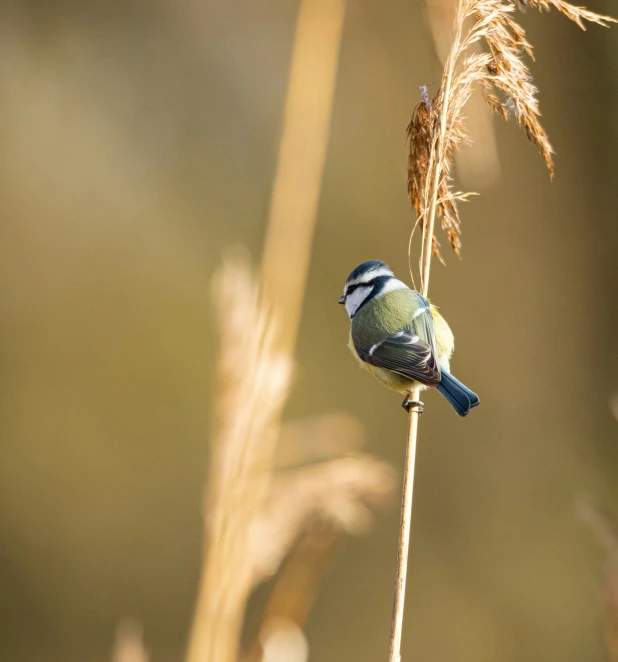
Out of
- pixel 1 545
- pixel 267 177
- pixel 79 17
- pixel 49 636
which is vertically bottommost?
pixel 49 636

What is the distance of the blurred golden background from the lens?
2.68 meters

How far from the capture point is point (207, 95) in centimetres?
286

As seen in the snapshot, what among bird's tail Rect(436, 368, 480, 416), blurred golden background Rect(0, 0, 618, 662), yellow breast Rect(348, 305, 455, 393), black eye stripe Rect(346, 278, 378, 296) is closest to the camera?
bird's tail Rect(436, 368, 480, 416)

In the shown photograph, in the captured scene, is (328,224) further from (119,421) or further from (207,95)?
(119,421)

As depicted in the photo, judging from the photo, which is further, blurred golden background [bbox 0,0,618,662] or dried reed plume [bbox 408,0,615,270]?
blurred golden background [bbox 0,0,618,662]

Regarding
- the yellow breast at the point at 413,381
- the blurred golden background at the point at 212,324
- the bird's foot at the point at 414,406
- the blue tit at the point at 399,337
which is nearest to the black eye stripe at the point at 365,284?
the blue tit at the point at 399,337

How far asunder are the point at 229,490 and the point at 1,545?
2234 mm

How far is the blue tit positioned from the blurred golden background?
1438mm

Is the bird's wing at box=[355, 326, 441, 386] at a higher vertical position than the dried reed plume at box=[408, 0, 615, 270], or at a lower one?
lower

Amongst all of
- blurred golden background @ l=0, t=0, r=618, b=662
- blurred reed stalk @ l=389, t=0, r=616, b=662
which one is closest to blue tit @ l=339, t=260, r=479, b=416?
blurred reed stalk @ l=389, t=0, r=616, b=662

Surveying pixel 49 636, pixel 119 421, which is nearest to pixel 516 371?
pixel 119 421

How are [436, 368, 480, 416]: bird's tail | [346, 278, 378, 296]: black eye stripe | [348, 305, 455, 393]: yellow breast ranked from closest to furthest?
[436, 368, 480, 416]: bird's tail, [348, 305, 455, 393]: yellow breast, [346, 278, 378, 296]: black eye stripe

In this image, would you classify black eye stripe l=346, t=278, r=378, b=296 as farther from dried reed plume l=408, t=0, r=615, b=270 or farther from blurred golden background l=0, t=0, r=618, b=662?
blurred golden background l=0, t=0, r=618, b=662

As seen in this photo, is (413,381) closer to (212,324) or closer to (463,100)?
(463,100)
